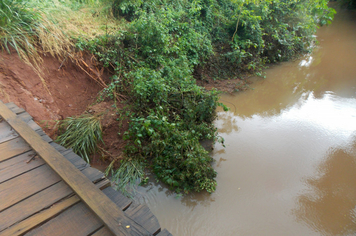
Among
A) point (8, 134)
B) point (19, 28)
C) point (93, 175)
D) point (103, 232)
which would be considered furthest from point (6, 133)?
point (19, 28)

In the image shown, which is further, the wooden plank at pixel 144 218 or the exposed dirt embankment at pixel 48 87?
the exposed dirt embankment at pixel 48 87

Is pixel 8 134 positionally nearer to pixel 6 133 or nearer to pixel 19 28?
pixel 6 133

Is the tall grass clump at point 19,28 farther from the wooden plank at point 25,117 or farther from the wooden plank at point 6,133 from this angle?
the wooden plank at point 6,133

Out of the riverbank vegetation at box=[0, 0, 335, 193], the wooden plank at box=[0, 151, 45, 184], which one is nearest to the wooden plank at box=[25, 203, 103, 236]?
the wooden plank at box=[0, 151, 45, 184]

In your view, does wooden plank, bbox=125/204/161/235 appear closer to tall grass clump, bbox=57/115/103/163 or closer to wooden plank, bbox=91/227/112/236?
wooden plank, bbox=91/227/112/236

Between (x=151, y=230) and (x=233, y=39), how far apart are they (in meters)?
6.30

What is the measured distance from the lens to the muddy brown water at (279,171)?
270cm

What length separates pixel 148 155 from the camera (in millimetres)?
3439

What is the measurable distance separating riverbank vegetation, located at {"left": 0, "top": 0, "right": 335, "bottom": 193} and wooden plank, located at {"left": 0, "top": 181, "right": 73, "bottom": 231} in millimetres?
1485

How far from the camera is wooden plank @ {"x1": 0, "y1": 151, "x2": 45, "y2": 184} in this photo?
1.82 meters

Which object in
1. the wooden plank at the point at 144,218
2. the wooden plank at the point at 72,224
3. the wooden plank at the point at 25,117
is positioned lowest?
the wooden plank at the point at 25,117

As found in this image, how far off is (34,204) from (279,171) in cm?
321

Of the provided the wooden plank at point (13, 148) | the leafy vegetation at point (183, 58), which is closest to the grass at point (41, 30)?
the leafy vegetation at point (183, 58)

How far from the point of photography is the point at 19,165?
6.26ft
